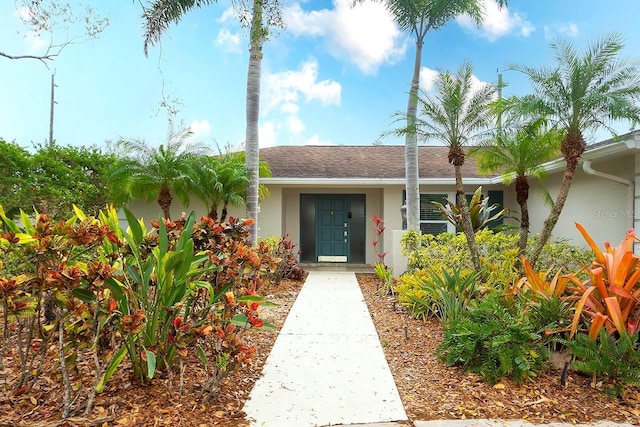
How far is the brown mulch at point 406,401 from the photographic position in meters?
2.92

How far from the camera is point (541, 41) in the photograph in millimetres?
6512

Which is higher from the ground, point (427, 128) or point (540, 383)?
point (427, 128)

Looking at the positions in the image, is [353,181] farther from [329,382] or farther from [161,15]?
[329,382]

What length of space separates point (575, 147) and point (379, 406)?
4965mm

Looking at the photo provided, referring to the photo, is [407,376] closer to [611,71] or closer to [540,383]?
[540,383]

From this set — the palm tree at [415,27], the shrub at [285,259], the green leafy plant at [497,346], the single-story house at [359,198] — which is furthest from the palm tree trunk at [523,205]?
the shrub at [285,259]

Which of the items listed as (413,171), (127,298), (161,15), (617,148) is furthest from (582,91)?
(161,15)

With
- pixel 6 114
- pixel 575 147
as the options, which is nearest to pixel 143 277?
pixel 575 147

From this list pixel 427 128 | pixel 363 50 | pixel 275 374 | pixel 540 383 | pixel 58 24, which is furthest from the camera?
pixel 363 50

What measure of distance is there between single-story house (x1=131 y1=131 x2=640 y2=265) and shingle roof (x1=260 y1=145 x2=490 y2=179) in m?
0.03

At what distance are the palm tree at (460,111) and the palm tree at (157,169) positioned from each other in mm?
6324

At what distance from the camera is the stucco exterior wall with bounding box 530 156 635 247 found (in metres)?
7.01

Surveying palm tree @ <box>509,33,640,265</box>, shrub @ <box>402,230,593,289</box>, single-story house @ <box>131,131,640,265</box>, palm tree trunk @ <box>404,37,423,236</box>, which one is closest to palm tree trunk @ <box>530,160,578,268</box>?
palm tree @ <box>509,33,640,265</box>

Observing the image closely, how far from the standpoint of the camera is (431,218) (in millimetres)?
11719
